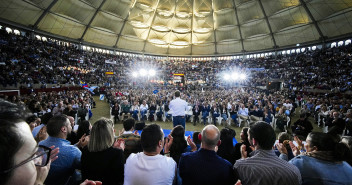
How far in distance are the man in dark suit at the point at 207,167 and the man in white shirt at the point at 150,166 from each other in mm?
194

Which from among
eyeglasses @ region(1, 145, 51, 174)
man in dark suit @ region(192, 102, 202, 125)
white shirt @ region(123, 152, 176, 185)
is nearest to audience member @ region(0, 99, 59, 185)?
eyeglasses @ region(1, 145, 51, 174)

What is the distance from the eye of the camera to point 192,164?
2004 millimetres

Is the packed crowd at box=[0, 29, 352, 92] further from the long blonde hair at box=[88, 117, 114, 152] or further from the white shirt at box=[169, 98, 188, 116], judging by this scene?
the long blonde hair at box=[88, 117, 114, 152]

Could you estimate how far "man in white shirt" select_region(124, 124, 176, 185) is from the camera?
1.81 m

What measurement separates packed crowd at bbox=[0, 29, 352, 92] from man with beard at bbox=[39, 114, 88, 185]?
17.3 meters

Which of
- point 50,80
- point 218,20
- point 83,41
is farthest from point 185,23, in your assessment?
point 50,80

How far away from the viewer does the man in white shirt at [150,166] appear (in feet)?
5.94

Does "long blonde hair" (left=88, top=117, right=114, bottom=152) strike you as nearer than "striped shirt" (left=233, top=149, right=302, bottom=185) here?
No

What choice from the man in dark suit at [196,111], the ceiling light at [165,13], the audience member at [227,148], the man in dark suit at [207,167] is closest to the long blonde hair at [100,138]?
the man in dark suit at [207,167]

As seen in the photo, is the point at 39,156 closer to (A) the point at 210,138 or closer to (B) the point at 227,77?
(A) the point at 210,138

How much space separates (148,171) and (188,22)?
38.1 metres

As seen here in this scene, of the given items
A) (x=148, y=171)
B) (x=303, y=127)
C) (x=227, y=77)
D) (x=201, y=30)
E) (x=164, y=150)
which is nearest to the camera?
(x=148, y=171)

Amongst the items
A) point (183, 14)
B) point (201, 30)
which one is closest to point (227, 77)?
point (201, 30)

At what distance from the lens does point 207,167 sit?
1.94 meters
